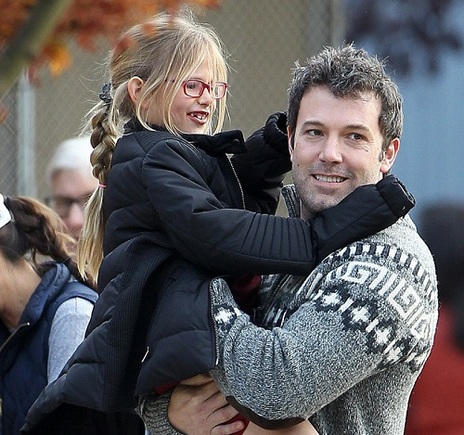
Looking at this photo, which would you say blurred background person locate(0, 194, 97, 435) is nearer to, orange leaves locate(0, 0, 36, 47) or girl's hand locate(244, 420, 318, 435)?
girl's hand locate(244, 420, 318, 435)

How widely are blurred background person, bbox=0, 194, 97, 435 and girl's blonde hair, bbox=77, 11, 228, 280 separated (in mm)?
516

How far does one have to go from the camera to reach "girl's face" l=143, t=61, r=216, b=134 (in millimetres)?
3375

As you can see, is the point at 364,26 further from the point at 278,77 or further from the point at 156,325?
the point at 156,325

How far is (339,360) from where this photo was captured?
8.95ft

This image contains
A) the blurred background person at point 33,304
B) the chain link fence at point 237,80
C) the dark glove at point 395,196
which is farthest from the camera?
the chain link fence at point 237,80

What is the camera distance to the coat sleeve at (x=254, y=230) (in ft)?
9.37

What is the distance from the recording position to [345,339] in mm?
2732

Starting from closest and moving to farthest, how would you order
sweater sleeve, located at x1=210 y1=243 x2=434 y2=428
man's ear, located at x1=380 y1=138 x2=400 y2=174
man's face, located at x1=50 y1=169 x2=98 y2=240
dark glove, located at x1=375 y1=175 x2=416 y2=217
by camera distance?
sweater sleeve, located at x1=210 y1=243 x2=434 y2=428 → dark glove, located at x1=375 y1=175 x2=416 y2=217 → man's ear, located at x1=380 y1=138 x2=400 y2=174 → man's face, located at x1=50 y1=169 x2=98 y2=240

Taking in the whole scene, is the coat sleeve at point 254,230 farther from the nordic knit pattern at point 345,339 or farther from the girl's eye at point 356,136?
the girl's eye at point 356,136

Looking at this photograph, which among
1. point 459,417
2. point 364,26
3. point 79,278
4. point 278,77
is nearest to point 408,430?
point 459,417

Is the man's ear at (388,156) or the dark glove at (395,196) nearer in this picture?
the dark glove at (395,196)

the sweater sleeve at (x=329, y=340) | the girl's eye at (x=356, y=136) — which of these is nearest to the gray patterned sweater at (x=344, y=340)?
the sweater sleeve at (x=329, y=340)

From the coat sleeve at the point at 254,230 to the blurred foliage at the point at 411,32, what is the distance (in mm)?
2715

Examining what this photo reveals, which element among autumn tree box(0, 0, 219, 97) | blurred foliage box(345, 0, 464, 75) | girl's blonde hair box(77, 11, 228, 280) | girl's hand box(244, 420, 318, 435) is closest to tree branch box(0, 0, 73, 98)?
autumn tree box(0, 0, 219, 97)
